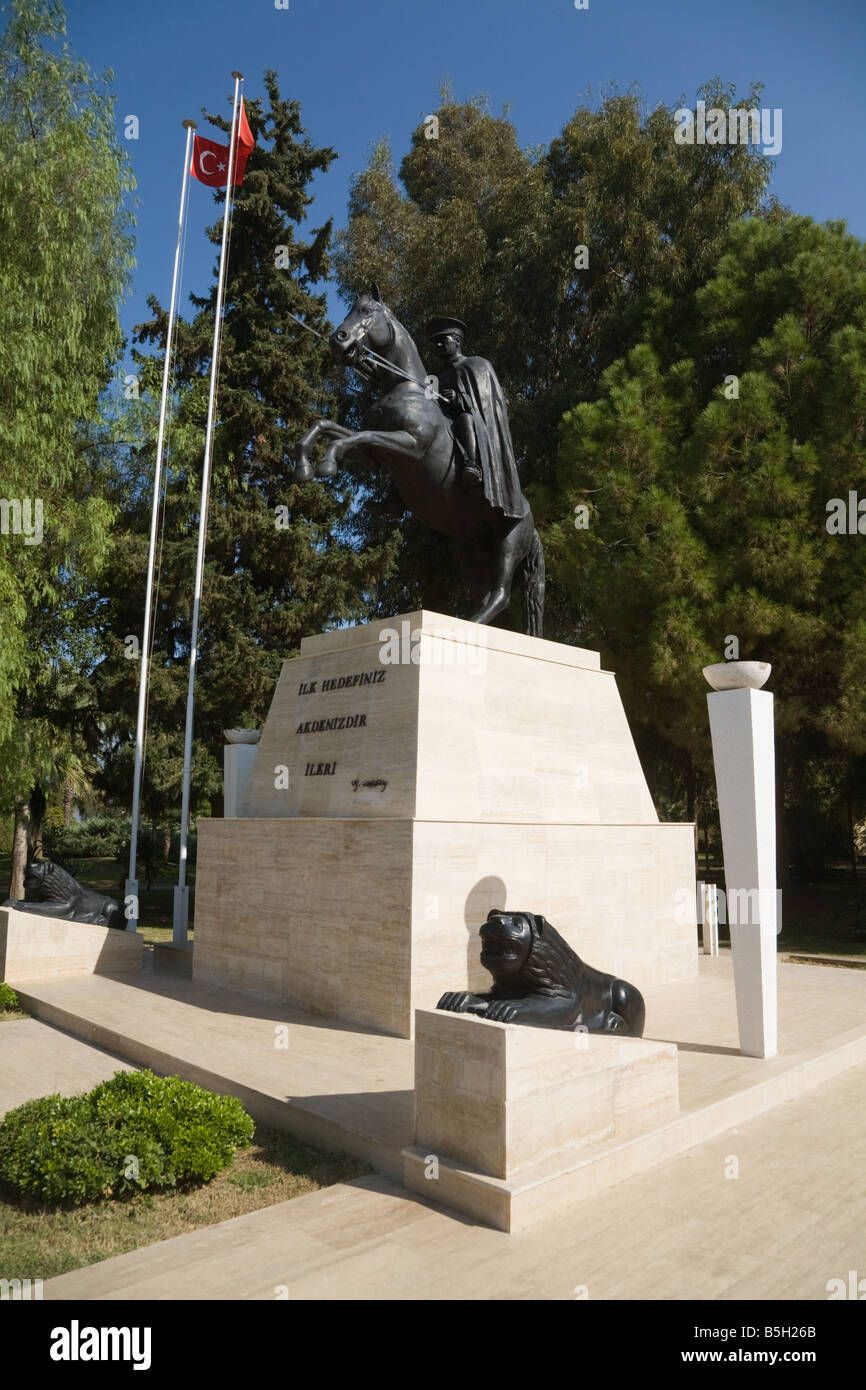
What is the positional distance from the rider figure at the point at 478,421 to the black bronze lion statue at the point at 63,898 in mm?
6775

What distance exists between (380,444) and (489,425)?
1472mm

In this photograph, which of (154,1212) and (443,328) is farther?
(443,328)

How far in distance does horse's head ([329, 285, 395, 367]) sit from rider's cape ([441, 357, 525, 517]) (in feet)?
3.22

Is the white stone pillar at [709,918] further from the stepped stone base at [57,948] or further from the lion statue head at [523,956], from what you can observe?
the stepped stone base at [57,948]

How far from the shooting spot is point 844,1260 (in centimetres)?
363

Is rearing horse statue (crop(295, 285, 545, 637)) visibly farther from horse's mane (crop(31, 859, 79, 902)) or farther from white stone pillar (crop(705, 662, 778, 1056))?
horse's mane (crop(31, 859, 79, 902))

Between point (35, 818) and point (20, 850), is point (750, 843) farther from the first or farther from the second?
point (35, 818)

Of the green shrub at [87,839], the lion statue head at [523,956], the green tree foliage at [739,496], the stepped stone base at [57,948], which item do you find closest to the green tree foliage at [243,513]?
the green tree foliage at [739,496]

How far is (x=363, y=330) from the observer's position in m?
8.66

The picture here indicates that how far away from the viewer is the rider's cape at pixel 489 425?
9.46 m

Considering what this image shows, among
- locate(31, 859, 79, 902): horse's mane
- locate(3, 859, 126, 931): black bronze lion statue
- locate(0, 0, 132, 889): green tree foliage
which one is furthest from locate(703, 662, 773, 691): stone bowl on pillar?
locate(0, 0, 132, 889): green tree foliage

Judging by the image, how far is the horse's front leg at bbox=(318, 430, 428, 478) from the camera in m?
8.24

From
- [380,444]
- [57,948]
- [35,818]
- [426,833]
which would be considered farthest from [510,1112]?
[35,818]
